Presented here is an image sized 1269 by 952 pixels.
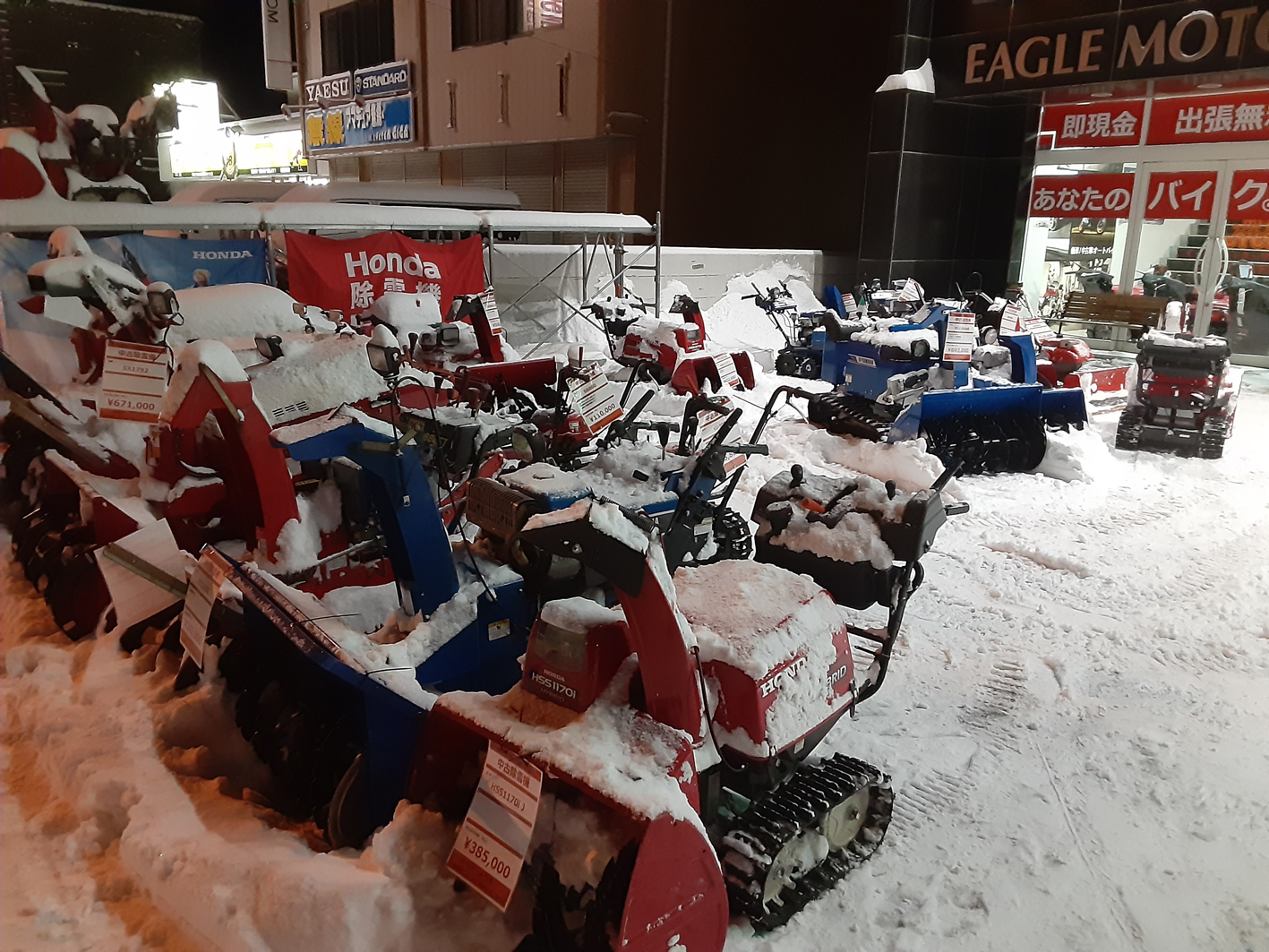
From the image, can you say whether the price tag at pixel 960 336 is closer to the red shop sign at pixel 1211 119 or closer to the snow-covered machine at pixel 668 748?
the snow-covered machine at pixel 668 748

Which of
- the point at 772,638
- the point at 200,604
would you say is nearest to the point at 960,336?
the point at 772,638

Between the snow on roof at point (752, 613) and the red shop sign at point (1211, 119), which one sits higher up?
the red shop sign at point (1211, 119)

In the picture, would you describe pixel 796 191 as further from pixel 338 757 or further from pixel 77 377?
pixel 338 757

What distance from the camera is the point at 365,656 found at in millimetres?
3086

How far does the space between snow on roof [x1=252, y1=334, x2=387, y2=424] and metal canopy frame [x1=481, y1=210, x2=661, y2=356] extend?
5.76 m

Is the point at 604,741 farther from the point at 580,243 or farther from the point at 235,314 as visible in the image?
the point at 580,243

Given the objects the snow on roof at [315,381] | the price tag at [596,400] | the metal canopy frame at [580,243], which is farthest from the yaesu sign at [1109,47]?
the snow on roof at [315,381]

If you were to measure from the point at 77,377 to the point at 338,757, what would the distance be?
5.97 m

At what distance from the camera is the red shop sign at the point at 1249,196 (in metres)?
15.1

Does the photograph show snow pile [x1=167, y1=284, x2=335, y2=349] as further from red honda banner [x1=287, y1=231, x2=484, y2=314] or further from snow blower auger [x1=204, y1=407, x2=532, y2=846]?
snow blower auger [x1=204, y1=407, x2=532, y2=846]

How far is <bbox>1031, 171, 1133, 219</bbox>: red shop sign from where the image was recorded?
16703 mm

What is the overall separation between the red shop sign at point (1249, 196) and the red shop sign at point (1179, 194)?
1.11ft

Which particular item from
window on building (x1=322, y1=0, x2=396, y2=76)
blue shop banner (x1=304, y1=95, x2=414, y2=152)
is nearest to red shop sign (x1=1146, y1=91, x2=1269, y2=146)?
blue shop banner (x1=304, y1=95, x2=414, y2=152)

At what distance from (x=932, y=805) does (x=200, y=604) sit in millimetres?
3078
